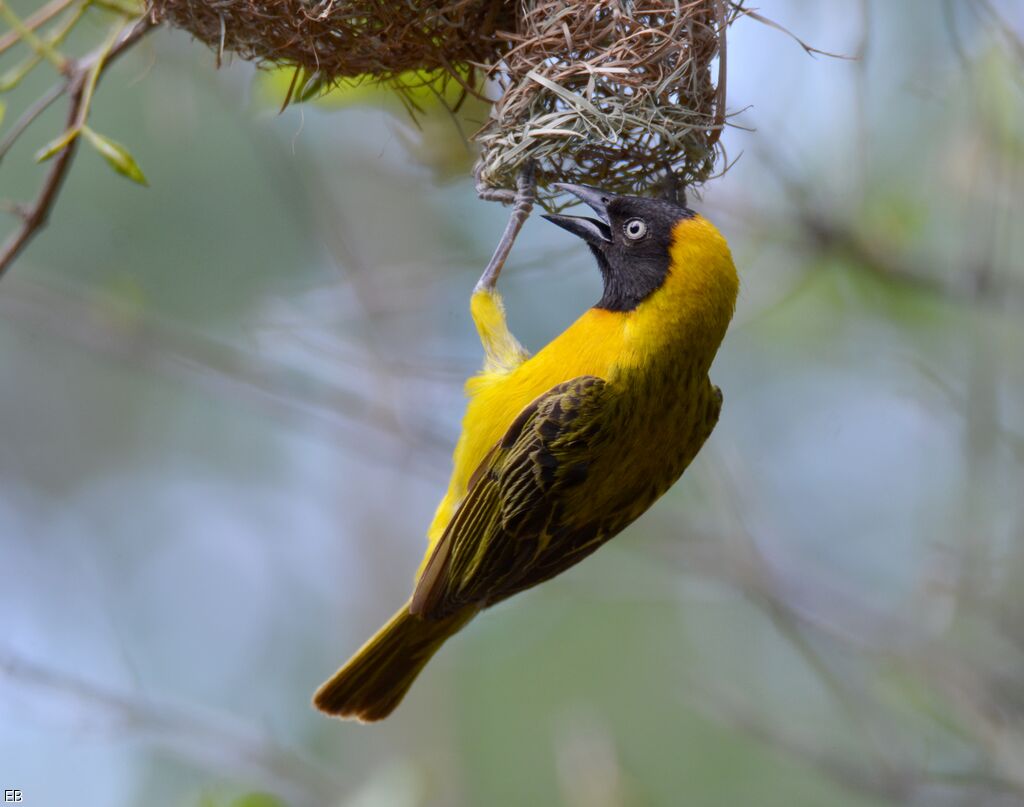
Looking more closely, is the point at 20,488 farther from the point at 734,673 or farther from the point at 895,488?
the point at 895,488

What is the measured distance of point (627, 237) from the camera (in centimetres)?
249

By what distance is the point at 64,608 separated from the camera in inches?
276

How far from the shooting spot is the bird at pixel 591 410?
8.23ft

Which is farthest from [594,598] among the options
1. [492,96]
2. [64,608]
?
[64,608]

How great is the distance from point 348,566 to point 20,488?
3232 millimetres

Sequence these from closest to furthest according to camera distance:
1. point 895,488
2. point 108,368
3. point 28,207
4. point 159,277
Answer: point 28,207 < point 895,488 < point 159,277 < point 108,368

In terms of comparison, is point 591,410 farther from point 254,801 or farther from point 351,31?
point 254,801

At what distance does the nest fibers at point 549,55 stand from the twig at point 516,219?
0.04 m

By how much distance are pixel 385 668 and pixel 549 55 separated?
1.60 metres

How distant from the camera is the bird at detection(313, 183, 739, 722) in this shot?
251 centimetres

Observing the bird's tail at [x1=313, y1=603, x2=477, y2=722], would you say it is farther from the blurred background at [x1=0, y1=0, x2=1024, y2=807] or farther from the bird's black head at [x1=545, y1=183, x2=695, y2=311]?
the bird's black head at [x1=545, y1=183, x2=695, y2=311]

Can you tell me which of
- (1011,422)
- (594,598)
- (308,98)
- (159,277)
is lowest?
(159,277)

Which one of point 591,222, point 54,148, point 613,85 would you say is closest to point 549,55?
point 613,85

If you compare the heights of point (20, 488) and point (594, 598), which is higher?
point (594, 598)
